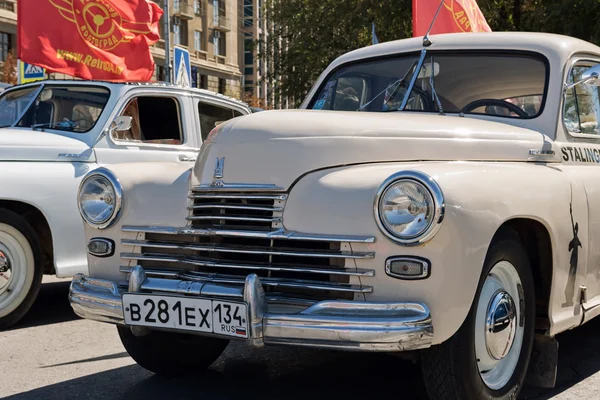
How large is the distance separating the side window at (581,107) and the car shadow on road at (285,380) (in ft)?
4.45

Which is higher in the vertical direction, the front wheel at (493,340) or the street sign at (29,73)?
the street sign at (29,73)

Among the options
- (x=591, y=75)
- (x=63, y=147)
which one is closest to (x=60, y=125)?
(x=63, y=147)

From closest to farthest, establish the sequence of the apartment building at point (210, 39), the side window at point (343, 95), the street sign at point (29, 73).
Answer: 1. the side window at point (343, 95)
2. the street sign at point (29, 73)
3. the apartment building at point (210, 39)

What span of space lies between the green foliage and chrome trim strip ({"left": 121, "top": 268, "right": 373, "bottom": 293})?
1225 centimetres

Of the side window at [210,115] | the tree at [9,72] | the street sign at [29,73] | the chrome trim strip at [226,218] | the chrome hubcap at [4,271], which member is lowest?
the chrome hubcap at [4,271]

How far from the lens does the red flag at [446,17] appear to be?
31.2ft

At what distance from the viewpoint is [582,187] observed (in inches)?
163

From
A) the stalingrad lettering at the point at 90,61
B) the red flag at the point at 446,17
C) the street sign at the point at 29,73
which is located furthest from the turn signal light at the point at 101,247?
the street sign at the point at 29,73

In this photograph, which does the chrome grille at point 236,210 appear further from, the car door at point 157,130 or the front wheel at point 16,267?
the car door at point 157,130

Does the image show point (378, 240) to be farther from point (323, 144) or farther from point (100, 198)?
point (100, 198)

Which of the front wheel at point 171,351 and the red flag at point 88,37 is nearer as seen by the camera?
the front wheel at point 171,351

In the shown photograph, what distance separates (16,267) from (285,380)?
2.56 meters

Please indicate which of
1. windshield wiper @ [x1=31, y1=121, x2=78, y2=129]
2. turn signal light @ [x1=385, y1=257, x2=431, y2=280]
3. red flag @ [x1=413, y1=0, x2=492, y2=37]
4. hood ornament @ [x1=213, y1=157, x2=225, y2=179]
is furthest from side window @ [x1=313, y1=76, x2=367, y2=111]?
red flag @ [x1=413, y1=0, x2=492, y2=37]

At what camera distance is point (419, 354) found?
339cm
